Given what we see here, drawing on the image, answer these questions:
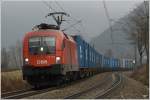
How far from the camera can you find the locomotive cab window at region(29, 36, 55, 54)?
920 inches

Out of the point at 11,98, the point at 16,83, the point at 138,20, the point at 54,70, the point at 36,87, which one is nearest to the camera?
the point at 11,98

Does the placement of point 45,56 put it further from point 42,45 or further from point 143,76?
point 143,76

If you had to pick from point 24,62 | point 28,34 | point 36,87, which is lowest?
point 36,87

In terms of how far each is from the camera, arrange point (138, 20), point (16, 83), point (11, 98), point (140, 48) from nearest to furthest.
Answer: point (11, 98) < point (16, 83) < point (138, 20) < point (140, 48)

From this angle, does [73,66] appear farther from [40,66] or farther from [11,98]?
[11,98]

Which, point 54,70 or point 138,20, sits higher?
point 138,20

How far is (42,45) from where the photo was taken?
23469 mm

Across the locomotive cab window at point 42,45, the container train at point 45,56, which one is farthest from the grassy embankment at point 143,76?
the locomotive cab window at point 42,45

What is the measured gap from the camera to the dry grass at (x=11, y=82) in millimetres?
24197

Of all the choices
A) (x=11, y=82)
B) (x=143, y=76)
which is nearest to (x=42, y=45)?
(x=11, y=82)

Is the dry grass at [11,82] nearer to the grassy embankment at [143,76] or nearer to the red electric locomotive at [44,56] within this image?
the red electric locomotive at [44,56]

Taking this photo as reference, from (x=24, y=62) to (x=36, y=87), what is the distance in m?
1.79

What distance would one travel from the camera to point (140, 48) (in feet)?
165

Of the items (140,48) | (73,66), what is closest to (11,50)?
(140,48)
